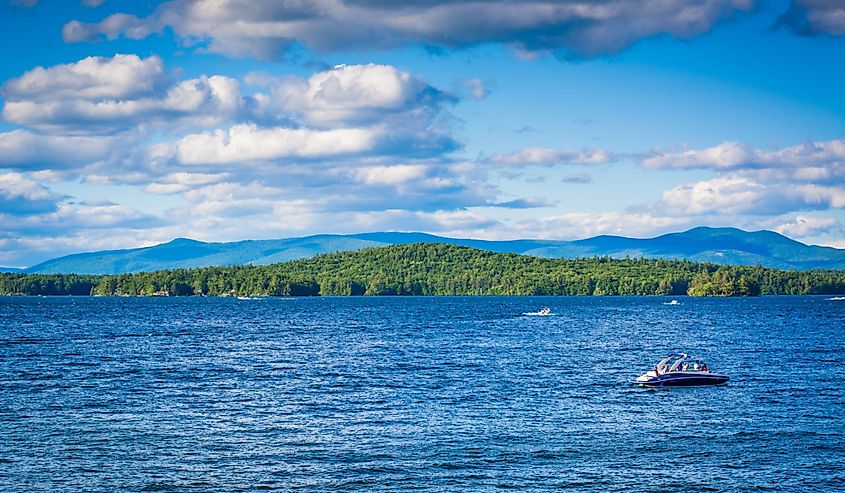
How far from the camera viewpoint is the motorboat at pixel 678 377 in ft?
249

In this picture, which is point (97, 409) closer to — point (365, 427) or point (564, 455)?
point (365, 427)

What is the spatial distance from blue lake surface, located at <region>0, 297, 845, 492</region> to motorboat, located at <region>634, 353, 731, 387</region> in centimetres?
166

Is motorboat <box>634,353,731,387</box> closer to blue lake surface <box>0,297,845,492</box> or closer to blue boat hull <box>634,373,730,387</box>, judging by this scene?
blue boat hull <box>634,373,730,387</box>

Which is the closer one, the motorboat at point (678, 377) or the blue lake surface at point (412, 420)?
the blue lake surface at point (412, 420)

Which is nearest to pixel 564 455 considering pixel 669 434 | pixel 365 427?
pixel 669 434

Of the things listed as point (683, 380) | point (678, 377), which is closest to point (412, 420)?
point (678, 377)

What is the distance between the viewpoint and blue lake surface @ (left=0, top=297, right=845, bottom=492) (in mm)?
44344

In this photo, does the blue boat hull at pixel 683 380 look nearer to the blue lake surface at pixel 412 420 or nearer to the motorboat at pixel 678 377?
the motorboat at pixel 678 377

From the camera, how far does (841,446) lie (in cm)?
5162

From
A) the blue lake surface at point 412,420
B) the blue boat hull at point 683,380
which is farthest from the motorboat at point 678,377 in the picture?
the blue lake surface at point 412,420

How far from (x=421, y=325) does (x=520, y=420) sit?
11855cm

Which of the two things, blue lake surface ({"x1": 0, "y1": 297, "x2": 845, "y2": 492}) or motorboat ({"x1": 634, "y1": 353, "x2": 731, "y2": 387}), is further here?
motorboat ({"x1": 634, "y1": 353, "x2": 731, "y2": 387})

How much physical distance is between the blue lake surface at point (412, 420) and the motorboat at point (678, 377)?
1.66m

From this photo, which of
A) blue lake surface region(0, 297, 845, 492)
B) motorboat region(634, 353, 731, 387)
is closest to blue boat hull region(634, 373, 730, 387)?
motorboat region(634, 353, 731, 387)
